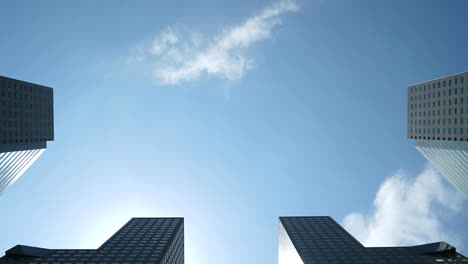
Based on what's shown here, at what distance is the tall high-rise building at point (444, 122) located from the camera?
79.6 metres

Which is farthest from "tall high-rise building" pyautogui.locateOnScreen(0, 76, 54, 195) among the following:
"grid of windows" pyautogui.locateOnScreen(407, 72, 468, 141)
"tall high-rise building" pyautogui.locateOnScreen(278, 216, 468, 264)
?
"grid of windows" pyautogui.locateOnScreen(407, 72, 468, 141)

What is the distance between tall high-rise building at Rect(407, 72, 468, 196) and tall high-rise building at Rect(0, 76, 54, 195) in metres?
112

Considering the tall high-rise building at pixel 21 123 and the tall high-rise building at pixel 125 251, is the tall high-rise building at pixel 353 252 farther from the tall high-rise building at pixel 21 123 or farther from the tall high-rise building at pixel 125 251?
the tall high-rise building at pixel 21 123

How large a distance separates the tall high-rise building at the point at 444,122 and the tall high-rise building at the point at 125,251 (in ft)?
280

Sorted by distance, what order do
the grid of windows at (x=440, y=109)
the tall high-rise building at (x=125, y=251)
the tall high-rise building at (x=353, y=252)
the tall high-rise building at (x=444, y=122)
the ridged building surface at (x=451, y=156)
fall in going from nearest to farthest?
1. the grid of windows at (x=440, y=109)
2. the tall high-rise building at (x=444, y=122)
3. the ridged building surface at (x=451, y=156)
4. the tall high-rise building at (x=125, y=251)
5. the tall high-rise building at (x=353, y=252)

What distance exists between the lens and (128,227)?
144 metres

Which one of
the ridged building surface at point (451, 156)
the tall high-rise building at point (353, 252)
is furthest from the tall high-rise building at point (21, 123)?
the ridged building surface at point (451, 156)

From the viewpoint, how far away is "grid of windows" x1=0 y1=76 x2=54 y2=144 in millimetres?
88375

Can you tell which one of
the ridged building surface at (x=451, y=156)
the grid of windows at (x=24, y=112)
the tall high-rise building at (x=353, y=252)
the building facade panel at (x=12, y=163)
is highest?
the grid of windows at (x=24, y=112)

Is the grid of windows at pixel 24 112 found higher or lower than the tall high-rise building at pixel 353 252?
higher

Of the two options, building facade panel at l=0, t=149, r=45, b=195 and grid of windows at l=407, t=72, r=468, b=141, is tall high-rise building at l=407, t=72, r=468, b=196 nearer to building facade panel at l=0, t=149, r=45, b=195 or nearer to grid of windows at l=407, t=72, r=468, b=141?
grid of windows at l=407, t=72, r=468, b=141

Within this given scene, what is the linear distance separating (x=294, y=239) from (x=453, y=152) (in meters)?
64.6

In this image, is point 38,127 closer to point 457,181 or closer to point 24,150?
point 24,150

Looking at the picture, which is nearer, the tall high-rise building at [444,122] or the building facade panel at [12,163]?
the tall high-rise building at [444,122]
